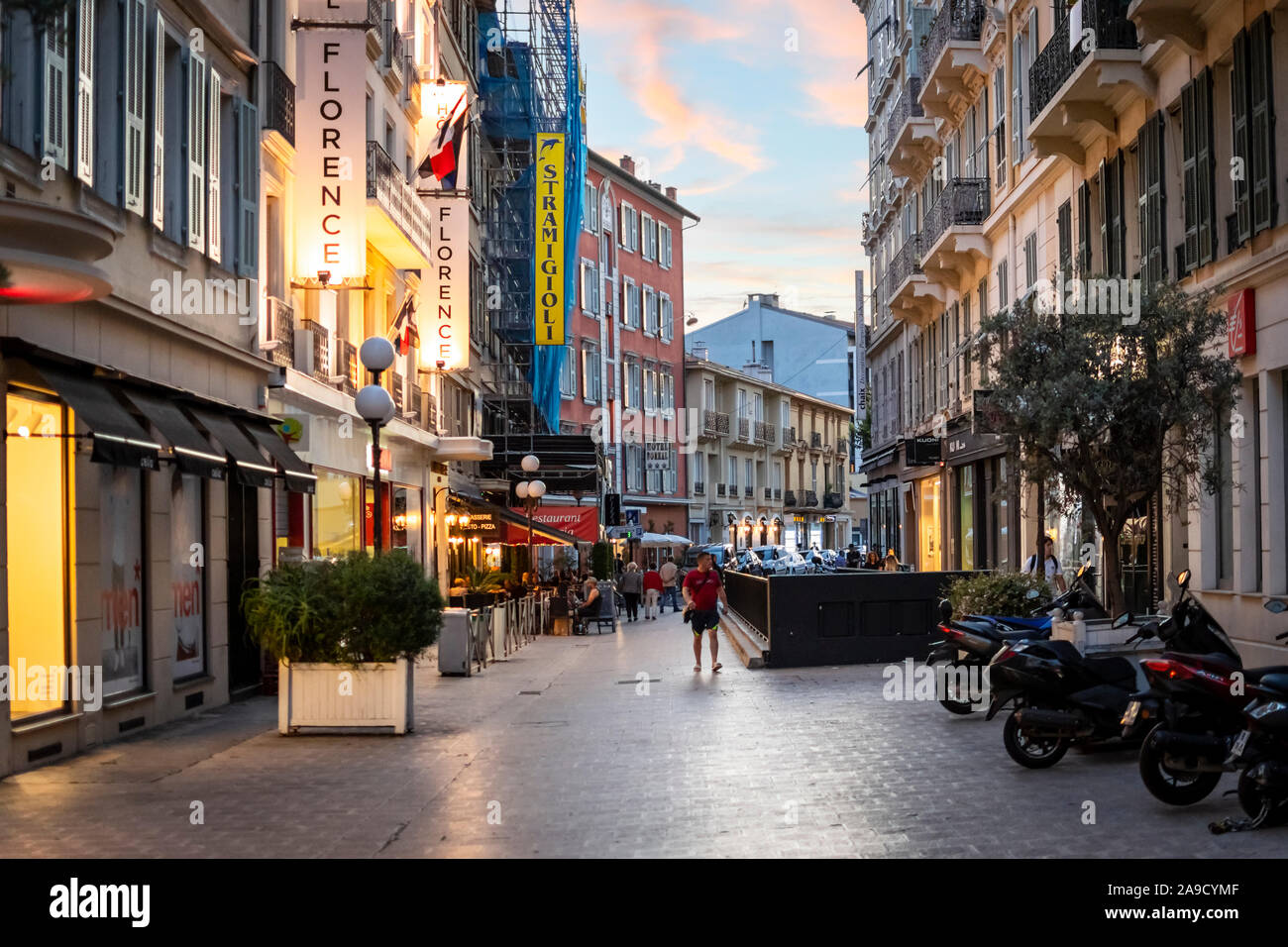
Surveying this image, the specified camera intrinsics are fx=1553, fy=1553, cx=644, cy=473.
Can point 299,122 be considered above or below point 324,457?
above

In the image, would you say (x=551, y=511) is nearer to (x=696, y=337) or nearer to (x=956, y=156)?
(x=956, y=156)

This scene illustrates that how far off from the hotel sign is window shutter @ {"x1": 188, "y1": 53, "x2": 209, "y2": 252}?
14428 mm

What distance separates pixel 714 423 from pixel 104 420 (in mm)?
65577

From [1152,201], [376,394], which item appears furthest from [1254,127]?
[376,394]

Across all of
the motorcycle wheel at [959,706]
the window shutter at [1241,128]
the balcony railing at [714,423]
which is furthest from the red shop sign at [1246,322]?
the balcony railing at [714,423]

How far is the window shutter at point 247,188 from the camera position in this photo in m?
18.0

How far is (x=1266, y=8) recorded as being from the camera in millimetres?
15844

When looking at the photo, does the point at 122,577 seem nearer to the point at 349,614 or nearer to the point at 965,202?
the point at 349,614

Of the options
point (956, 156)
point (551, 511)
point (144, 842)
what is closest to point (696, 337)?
point (551, 511)

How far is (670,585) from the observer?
4997cm

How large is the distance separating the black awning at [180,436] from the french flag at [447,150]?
1494cm

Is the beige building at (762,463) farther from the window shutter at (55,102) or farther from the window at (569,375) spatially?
the window shutter at (55,102)

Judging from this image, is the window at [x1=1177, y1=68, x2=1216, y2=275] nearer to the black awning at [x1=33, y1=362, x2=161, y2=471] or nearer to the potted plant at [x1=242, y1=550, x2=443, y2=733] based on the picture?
the potted plant at [x1=242, y1=550, x2=443, y2=733]
